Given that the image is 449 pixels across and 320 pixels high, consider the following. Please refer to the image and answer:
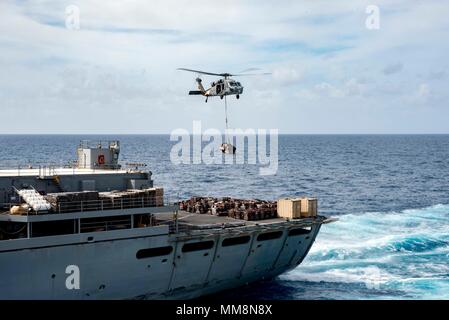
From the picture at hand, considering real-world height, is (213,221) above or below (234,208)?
below

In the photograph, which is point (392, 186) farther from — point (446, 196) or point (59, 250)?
point (59, 250)

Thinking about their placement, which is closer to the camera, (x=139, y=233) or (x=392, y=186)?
(x=139, y=233)

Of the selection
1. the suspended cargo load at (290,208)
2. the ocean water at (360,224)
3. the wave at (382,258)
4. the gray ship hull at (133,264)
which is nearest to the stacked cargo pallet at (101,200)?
the gray ship hull at (133,264)

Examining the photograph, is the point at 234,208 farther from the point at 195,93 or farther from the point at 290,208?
the point at 195,93

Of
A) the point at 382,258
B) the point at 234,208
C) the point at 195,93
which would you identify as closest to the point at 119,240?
the point at 234,208

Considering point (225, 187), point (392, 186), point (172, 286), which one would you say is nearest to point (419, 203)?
point (392, 186)

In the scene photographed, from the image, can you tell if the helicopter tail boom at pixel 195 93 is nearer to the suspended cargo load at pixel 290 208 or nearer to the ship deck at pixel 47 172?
the ship deck at pixel 47 172
